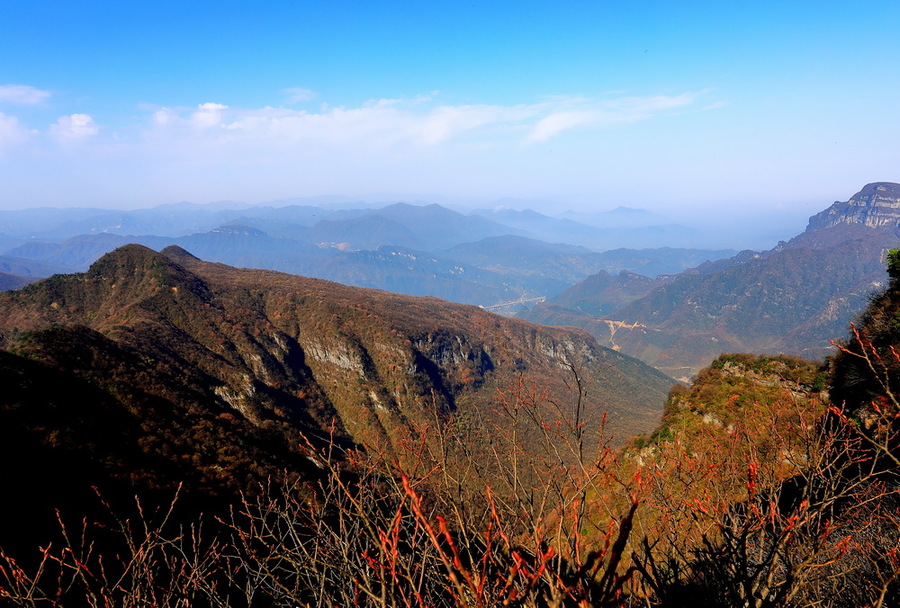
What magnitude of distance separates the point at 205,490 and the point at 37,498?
764cm

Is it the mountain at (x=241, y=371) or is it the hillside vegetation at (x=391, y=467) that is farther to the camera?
the mountain at (x=241, y=371)

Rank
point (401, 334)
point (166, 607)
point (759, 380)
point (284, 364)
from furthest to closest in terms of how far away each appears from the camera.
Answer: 1. point (401, 334)
2. point (284, 364)
3. point (759, 380)
4. point (166, 607)

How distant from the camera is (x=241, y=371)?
5828 cm

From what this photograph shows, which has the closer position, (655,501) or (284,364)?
(655,501)

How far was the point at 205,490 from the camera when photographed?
2188 cm

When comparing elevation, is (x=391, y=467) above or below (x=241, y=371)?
above

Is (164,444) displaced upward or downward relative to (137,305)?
downward

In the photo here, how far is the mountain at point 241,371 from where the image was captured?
21.6 metres

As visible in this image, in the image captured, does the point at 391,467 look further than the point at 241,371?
No

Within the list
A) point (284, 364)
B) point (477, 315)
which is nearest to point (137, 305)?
point (284, 364)

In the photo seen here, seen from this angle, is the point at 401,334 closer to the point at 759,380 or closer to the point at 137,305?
the point at 137,305

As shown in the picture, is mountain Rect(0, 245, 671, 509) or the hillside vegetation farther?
mountain Rect(0, 245, 671, 509)

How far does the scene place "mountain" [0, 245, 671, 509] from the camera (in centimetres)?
2162

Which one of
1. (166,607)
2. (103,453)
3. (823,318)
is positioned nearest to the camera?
(166,607)
